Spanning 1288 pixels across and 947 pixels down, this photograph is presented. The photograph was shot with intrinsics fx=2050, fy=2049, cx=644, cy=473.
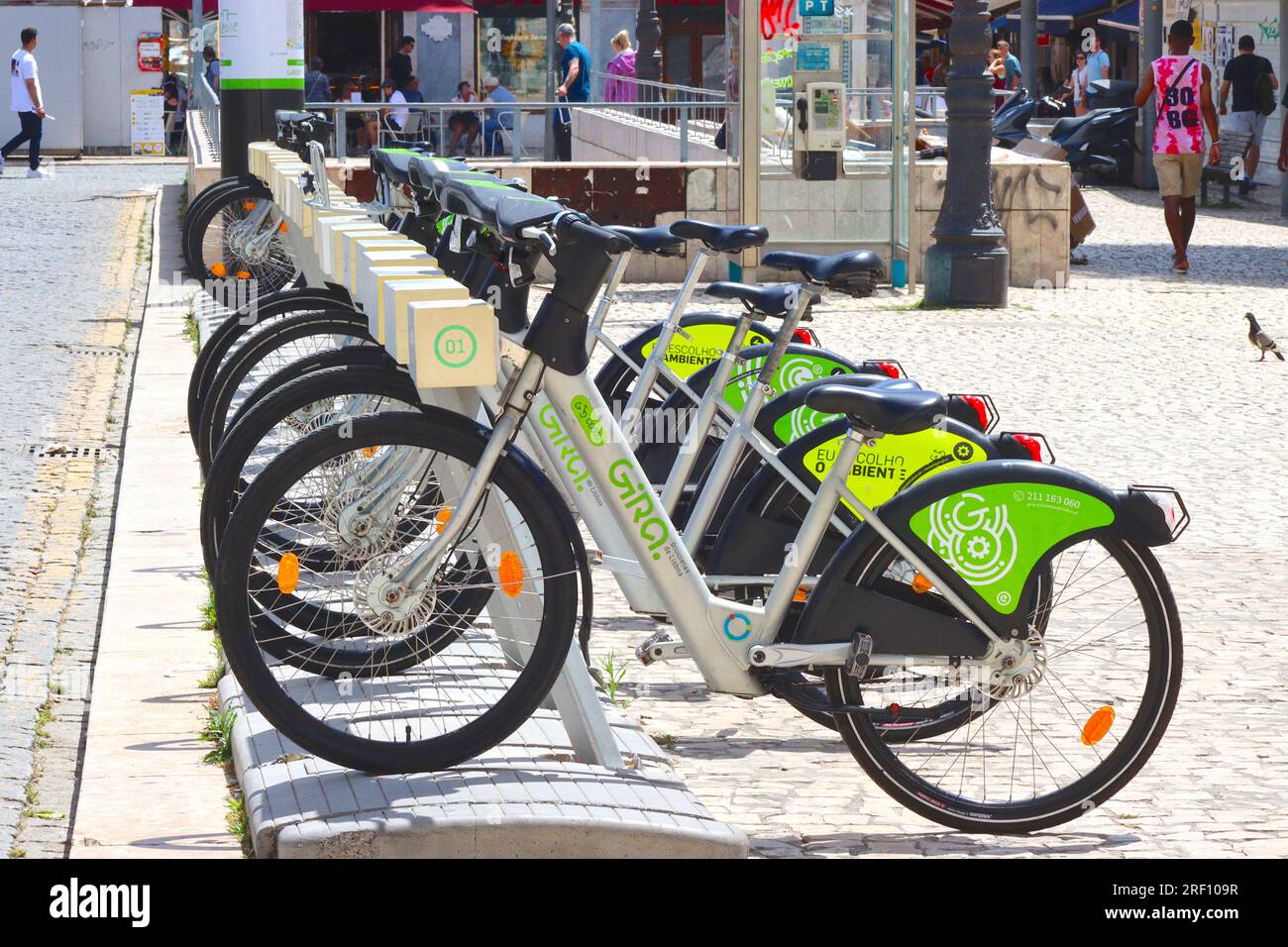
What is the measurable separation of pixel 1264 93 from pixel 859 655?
22.0 metres

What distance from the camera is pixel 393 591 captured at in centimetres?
400

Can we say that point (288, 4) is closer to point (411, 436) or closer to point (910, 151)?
point (910, 151)

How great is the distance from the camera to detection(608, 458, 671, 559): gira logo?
4109 mm

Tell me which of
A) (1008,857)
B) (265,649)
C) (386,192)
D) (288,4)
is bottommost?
(1008,857)

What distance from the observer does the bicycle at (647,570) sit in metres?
3.94

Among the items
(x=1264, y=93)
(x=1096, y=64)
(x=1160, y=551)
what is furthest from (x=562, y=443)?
(x=1096, y=64)

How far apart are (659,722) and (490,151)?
48.3 feet

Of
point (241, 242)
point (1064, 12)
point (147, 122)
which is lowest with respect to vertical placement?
point (241, 242)

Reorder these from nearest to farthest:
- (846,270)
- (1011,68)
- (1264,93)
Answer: (846,270), (1264,93), (1011,68)

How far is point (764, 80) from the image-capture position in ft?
48.5

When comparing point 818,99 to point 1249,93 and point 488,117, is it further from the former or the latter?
point 1249,93

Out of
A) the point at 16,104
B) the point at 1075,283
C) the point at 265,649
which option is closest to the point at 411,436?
the point at 265,649

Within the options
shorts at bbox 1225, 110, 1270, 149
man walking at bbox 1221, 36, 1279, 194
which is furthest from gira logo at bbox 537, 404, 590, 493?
shorts at bbox 1225, 110, 1270, 149
